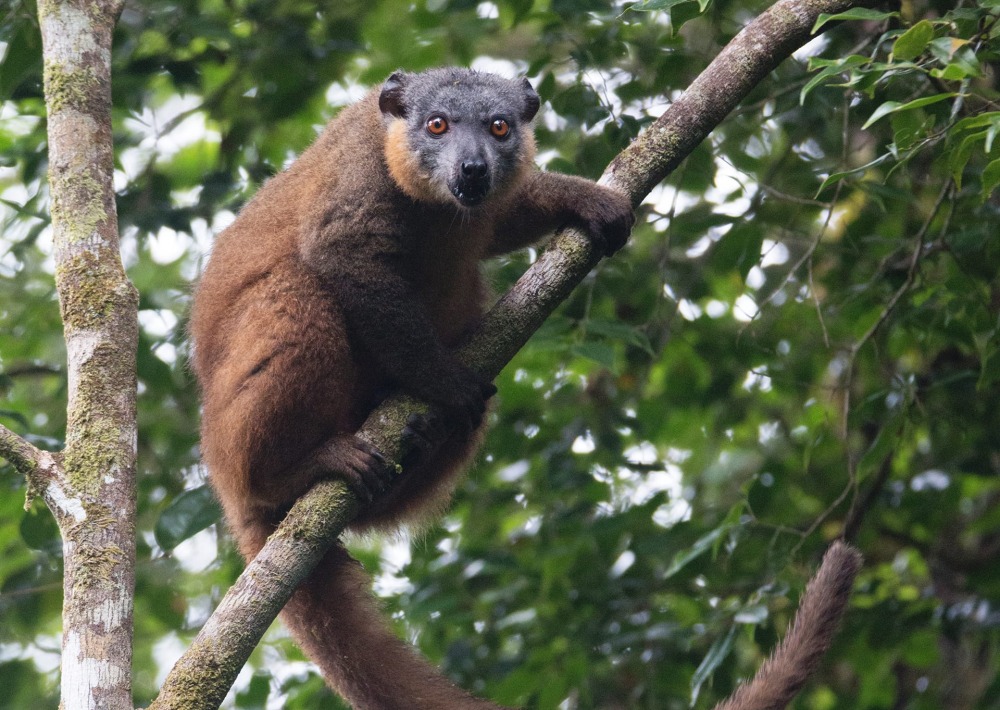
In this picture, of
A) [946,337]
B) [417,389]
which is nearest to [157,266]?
[417,389]

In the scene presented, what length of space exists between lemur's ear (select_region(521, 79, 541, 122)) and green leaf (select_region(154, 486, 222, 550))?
8.91ft

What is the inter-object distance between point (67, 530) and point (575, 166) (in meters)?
4.09

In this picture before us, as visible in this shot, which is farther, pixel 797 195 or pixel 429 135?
pixel 797 195

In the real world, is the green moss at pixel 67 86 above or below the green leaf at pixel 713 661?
above

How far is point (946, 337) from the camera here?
6.20 metres

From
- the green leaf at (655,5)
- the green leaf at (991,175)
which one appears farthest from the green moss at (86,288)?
the green leaf at (991,175)

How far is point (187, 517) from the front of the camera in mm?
5656

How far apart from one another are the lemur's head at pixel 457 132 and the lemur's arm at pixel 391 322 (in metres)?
0.45

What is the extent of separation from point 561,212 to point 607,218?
466 mm

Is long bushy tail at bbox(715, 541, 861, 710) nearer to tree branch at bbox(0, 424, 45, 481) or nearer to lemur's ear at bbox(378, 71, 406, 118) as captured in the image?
tree branch at bbox(0, 424, 45, 481)

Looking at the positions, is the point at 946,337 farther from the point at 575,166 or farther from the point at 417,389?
the point at 417,389

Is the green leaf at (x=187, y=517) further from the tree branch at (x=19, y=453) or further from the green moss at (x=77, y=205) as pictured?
the green moss at (x=77, y=205)

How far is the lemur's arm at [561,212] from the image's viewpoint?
5051 millimetres

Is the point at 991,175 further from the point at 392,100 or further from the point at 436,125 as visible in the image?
the point at 392,100
